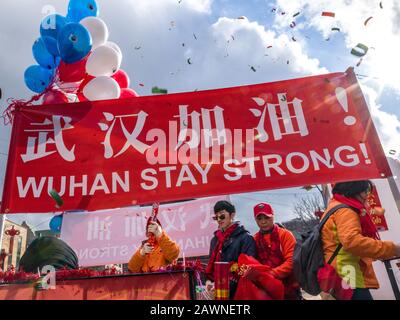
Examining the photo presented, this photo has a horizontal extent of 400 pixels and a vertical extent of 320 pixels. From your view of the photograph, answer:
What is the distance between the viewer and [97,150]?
2904 millimetres

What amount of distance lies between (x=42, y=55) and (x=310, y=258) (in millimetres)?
4633

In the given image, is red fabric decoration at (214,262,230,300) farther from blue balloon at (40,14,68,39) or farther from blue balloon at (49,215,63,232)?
blue balloon at (49,215,63,232)

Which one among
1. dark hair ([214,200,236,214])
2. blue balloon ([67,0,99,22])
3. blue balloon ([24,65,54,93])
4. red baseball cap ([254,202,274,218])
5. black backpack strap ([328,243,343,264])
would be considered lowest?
black backpack strap ([328,243,343,264])

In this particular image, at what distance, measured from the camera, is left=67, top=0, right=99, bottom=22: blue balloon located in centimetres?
538

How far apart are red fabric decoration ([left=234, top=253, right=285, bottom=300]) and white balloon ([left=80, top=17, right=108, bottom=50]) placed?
157 inches

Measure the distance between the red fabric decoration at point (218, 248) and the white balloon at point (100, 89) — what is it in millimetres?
2527

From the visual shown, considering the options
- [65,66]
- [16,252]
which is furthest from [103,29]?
[16,252]

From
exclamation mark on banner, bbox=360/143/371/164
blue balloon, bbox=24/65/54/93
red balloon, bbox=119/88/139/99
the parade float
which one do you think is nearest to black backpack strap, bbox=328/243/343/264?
the parade float

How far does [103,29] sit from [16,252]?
43684 mm

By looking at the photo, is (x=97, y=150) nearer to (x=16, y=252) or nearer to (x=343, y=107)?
(x=343, y=107)

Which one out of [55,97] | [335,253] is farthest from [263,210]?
[55,97]
